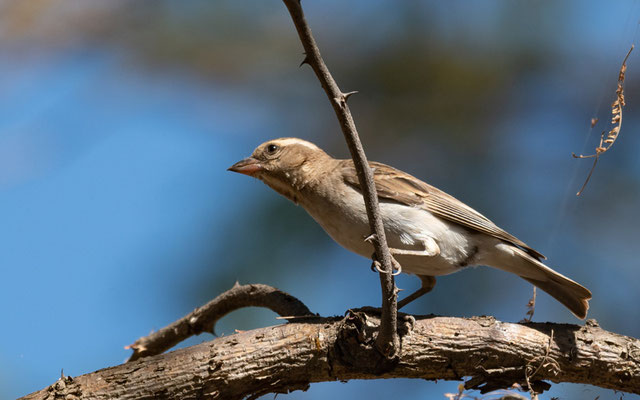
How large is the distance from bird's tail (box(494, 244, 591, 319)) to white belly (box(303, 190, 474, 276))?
29 cm

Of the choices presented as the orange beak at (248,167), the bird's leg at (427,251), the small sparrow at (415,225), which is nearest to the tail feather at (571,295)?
the small sparrow at (415,225)

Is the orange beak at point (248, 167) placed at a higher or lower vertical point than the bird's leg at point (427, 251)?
higher

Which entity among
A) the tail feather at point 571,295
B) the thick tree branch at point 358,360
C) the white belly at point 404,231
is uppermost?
the white belly at point 404,231

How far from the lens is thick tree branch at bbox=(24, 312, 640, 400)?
314 cm

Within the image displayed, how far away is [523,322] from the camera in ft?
11.6

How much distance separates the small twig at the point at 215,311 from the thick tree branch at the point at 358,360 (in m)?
0.50

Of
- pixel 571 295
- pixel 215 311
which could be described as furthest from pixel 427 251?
pixel 215 311

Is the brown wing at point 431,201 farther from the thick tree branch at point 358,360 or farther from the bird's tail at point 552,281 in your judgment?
the thick tree branch at point 358,360

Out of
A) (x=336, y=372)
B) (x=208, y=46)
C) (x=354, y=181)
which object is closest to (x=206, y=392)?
(x=336, y=372)

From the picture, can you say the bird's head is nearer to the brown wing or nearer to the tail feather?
the brown wing

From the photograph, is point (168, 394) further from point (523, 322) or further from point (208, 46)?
point (208, 46)

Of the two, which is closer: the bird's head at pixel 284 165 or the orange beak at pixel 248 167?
the bird's head at pixel 284 165

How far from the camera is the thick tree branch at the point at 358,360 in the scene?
10.3ft

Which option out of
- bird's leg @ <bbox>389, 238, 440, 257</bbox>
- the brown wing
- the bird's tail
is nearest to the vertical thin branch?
bird's leg @ <bbox>389, 238, 440, 257</bbox>
